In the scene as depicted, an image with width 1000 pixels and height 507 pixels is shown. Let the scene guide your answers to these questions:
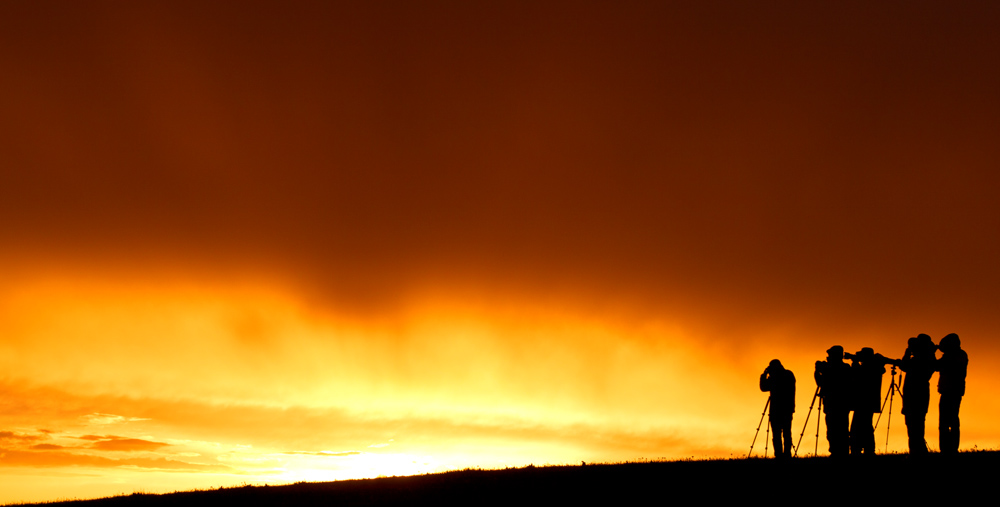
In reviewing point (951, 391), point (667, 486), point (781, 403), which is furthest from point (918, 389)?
point (667, 486)

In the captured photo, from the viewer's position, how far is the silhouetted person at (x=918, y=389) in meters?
18.5

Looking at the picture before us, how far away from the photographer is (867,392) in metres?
20.0

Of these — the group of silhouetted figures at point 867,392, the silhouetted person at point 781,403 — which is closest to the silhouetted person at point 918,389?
the group of silhouetted figures at point 867,392

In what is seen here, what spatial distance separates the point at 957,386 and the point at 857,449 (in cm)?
318

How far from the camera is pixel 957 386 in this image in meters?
17.9

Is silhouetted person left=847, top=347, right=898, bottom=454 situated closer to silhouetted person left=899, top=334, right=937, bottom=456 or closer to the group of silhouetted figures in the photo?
the group of silhouetted figures

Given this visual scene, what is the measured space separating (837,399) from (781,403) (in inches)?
111

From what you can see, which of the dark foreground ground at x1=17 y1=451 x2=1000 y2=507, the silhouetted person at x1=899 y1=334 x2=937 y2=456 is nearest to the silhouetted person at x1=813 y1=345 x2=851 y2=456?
the dark foreground ground at x1=17 y1=451 x2=1000 y2=507

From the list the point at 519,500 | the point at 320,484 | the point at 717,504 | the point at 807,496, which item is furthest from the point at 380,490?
the point at 807,496

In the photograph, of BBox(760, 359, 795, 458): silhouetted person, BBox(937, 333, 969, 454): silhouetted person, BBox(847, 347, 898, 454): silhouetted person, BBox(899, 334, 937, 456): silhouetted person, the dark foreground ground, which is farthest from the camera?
BBox(760, 359, 795, 458): silhouetted person

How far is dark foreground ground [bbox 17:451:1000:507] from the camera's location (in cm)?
1530

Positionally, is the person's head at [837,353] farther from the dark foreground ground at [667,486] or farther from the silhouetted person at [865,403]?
the dark foreground ground at [667,486]

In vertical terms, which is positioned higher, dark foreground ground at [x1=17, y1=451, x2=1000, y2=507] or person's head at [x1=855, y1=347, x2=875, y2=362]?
person's head at [x1=855, y1=347, x2=875, y2=362]

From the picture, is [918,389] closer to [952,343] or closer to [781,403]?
[952,343]
